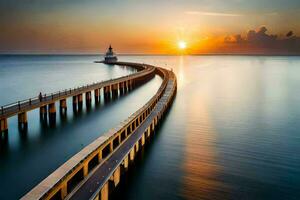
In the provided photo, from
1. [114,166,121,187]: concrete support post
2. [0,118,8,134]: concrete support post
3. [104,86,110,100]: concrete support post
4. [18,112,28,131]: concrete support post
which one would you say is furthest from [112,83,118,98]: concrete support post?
[114,166,121,187]: concrete support post

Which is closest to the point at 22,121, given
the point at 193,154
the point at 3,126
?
the point at 3,126

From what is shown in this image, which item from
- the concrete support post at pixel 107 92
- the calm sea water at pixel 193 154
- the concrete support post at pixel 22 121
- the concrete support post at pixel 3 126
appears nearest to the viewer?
the calm sea water at pixel 193 154

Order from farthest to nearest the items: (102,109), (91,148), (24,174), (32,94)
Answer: (32,94)
(102,109)
(24,174)
(91,148)

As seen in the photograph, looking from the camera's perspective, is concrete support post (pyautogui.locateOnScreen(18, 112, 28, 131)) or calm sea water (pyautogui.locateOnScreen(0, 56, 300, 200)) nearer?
calm sea water (pyautogui.locateOnScreen(0, 56, 300, 200))

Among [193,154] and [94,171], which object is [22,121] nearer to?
[94,171]

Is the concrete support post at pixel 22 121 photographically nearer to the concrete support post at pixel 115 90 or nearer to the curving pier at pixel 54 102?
the curving pier at pixel 54 102

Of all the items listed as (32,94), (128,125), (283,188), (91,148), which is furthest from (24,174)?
(32,94)

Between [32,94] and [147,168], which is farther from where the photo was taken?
[32,94]

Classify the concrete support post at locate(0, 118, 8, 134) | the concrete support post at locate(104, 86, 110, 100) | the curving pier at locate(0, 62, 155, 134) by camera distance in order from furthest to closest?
1. the concrete support post at locate(104, 86, 110, 100)
2. the curving pier at locate(0, 62, 155, 134)
3. the concrete support post at locate(0, 118, 8, 134)

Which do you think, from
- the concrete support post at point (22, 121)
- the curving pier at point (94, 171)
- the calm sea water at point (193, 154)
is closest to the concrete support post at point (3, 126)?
the calm sea water at point (193, 154)

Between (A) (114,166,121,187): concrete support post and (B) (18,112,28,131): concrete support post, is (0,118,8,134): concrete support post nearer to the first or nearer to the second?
(B) (18,112,28,131): concrete support post

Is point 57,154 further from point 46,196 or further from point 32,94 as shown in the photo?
point 32,94
